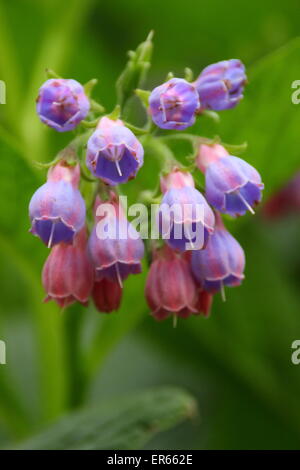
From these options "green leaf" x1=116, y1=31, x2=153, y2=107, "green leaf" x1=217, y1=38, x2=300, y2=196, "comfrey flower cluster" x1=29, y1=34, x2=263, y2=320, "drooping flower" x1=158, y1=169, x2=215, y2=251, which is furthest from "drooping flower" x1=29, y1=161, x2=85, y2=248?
"green leaf" x1=217, y1=38, x2=300, y2=196

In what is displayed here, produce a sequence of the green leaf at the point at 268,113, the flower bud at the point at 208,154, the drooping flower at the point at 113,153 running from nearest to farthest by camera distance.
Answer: the drooping flower at the point at 113,153, the flower bud at the point at 208,154, the green leaf at the point at 268,113

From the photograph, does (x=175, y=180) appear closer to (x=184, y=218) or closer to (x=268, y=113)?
(x=184, y=218)

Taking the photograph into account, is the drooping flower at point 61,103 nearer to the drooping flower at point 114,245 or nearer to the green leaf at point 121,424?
the drooping flower at point 114,245

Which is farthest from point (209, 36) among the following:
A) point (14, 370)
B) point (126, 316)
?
point (126, 316)

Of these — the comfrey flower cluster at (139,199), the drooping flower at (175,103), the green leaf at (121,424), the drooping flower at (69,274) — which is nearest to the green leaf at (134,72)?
the comfrey flower cluster at (139,199)

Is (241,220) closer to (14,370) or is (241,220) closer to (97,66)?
(14,370)

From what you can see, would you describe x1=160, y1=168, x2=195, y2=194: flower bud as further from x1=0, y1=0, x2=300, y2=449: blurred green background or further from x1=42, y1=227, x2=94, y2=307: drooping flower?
x1=0, y1=0, x2=300, y2=449: blurred green background

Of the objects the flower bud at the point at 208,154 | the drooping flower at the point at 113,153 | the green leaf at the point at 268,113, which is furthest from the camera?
the green leaf at the point at 268,113
